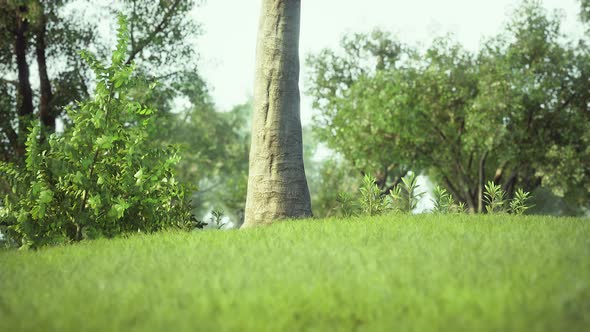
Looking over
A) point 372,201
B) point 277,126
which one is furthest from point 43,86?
point 372,201

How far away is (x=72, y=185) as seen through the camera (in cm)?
831

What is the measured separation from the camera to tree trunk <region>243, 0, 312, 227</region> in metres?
8.47

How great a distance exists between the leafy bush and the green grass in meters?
2.08

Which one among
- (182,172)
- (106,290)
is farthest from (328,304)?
(182,172)

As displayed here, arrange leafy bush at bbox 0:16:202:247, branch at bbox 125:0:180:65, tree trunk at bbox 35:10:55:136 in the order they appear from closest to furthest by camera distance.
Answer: leafy bush at bbox 0:16:202:247 → tree trunk at bbox 35:10:55:136 → branch at bbox 125:0:180:65

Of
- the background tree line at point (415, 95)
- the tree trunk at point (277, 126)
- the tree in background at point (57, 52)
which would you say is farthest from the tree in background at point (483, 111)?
the tree trunk at point (277, 126)

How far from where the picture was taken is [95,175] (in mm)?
8312

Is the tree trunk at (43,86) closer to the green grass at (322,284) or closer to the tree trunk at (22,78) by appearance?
the tree trunk at (22,78)

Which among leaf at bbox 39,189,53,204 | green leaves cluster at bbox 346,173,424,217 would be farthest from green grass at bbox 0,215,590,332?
green leaves cluster at bbox 346,173,424,217

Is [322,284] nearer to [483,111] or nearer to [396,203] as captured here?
[396,203]

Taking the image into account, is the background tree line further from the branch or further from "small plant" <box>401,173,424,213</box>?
"small plant" <box>401,173,424,213</box>

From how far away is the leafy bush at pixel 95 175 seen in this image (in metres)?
7.90

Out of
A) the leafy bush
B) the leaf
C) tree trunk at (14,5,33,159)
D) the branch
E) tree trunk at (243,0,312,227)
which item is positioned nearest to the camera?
the leaf

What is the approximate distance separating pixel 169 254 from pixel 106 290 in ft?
4.65
